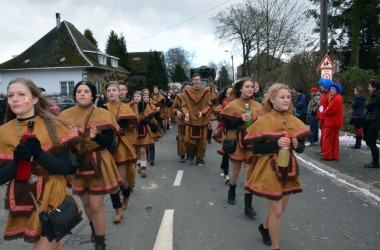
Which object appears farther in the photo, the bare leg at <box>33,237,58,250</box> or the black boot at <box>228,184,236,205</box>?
the black boot at <box>228,184,236,205</box>

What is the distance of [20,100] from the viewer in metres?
2.69

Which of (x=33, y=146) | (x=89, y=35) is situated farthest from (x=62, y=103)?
(x=89, y=35)

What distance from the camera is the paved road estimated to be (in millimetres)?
4199

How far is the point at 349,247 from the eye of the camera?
3.96 m

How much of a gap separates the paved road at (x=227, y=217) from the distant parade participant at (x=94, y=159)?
625 millimetres

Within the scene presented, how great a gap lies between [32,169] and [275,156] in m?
2.29

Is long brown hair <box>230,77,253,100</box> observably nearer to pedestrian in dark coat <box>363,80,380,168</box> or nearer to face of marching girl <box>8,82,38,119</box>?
face of marching girl <box>8,82,38,119</box>

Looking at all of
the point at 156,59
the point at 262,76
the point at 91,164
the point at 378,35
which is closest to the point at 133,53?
the point at 156,59

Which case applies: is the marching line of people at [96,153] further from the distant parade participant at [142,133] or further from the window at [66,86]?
the window at [66,86]

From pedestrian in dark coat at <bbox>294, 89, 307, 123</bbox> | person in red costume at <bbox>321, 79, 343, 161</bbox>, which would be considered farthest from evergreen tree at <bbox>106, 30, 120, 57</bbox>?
person in red costume at <bbox>321, 79, 343, 161</bbox>

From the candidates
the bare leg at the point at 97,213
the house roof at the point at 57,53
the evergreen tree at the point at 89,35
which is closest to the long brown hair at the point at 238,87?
the bare leg at the point at 97,213

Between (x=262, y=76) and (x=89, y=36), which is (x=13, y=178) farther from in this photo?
(x=89, y=36)

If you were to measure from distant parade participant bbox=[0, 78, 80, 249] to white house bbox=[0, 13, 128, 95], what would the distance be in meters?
35.8

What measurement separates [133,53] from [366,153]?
2467 inches
